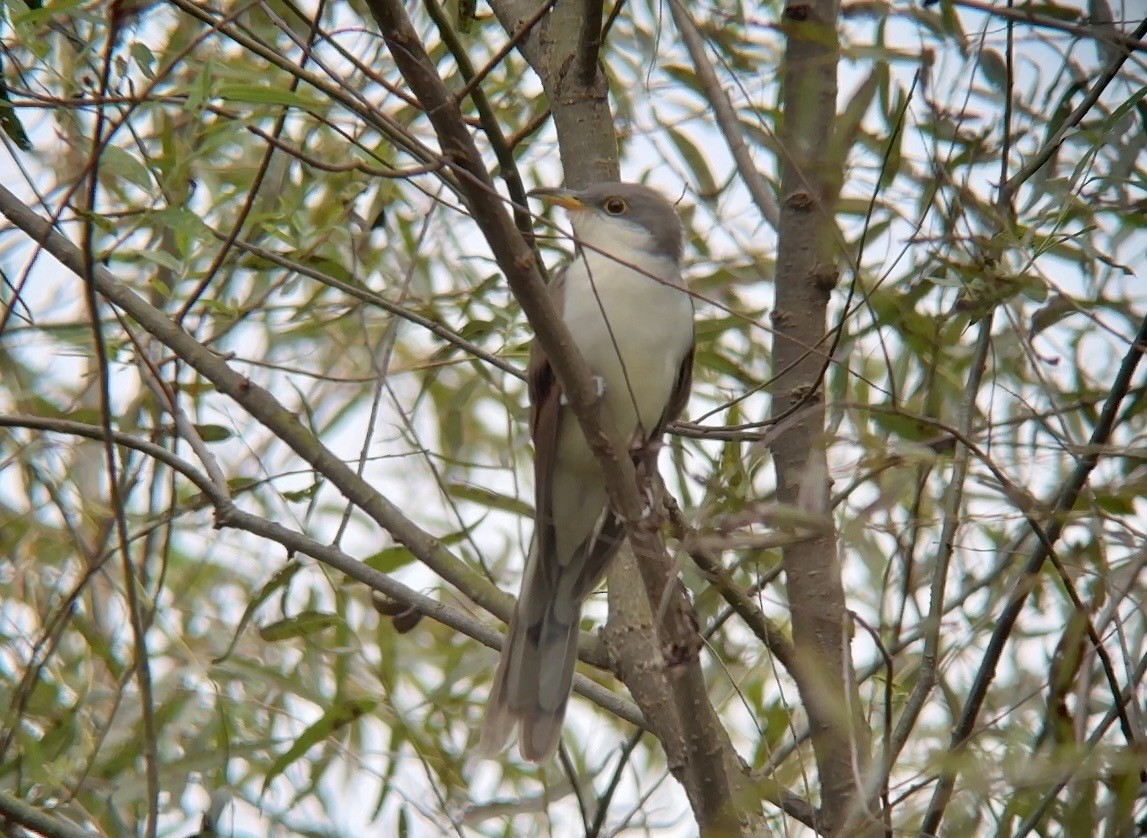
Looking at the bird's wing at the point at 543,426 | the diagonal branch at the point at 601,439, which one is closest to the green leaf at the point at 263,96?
the diagonal branch at the point at 601,439

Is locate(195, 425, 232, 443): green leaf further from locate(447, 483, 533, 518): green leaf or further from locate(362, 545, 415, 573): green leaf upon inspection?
locate(447, 483, 533, 518): green leaf

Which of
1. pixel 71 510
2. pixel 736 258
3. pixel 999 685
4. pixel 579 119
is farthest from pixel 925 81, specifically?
pixel 71 510

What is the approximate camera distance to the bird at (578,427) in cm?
349

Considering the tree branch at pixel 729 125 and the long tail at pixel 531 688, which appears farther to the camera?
the long tail at pixel 531 688

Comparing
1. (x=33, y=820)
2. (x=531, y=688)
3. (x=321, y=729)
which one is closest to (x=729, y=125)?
(x=531, y=688)

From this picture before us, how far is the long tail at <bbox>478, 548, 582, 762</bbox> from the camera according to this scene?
11.4 ft

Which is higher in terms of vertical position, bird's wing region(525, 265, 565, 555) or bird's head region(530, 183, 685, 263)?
bird's head region(530, 183, 685, 263)

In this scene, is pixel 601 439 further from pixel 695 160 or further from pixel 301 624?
pixel 695 160

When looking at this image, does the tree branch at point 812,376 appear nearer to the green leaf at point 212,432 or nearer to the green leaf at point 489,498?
the green leaf at point 489,498

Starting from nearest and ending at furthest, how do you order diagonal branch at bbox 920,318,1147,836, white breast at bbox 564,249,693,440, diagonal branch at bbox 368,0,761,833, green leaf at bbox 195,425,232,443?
diagonal branch at bbox 368,0,761,833 < diagonal branch at bbox 920,318,1147,836 < green leaf at bbox 195,425,232,443 < white breast at bbox 564,249,693,440

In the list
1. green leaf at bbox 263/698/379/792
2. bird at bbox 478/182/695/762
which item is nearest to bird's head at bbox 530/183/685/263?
bird at bbox 478/182/695/762

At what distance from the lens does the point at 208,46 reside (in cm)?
437

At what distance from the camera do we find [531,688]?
349cm

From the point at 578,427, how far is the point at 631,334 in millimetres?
316
